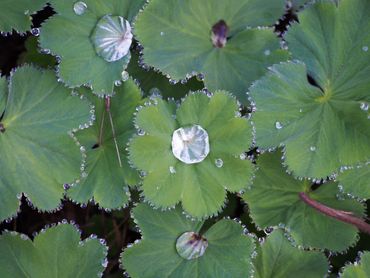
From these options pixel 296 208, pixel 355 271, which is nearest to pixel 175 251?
pixel 296 208

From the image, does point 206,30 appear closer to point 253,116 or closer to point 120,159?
point 253,116

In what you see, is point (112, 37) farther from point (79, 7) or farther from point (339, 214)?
point (339, 214)

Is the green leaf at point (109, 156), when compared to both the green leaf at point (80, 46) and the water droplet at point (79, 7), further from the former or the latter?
the water droplet at point (79, 7)

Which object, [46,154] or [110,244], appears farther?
[110,244]

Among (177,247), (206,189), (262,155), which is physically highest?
(262,155)

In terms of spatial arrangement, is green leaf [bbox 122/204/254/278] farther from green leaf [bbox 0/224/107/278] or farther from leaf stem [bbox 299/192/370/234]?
leaf stem [bbox 299/192/370/234]

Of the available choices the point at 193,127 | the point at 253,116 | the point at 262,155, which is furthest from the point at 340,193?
the point at 193,127
